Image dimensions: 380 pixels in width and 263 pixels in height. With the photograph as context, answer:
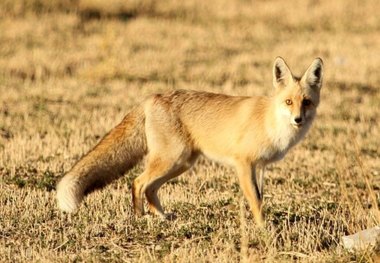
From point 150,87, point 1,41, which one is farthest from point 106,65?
point 1,41

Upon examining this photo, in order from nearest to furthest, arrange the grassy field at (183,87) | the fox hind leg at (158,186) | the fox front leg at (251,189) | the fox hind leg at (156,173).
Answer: the grassy field at (183,87) < the fox front leg at (251,189) < the fox hind leg at (156,173) < the fox hind leg at (158,186)

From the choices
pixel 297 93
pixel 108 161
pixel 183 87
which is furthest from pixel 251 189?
pixel 183 87

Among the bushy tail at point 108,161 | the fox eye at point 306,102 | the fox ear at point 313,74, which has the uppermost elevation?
the fox ear at point 313,74

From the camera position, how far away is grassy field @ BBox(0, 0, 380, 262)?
715 centimetres

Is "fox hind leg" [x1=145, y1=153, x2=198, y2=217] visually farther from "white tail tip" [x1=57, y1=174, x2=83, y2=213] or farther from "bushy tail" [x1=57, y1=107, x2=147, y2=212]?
"white tail tip" [x1=57, y1=174, x2=83, y2=213]

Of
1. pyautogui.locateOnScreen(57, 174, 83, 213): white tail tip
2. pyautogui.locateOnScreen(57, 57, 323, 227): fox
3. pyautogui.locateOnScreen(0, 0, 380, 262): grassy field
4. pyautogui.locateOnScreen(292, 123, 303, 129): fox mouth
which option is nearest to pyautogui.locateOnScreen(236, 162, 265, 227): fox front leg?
pyautogui.locateOnScreen(57, 57, 323, 227): fox

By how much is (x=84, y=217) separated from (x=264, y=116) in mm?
2144

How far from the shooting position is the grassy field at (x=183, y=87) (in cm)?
715

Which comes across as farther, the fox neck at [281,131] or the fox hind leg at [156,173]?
the fox hind leg at [156,173]

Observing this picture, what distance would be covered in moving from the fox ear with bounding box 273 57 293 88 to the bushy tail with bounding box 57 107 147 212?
4.89 ft

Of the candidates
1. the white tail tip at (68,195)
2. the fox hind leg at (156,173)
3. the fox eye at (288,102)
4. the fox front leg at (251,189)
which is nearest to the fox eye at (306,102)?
the fox eye at (288,102)

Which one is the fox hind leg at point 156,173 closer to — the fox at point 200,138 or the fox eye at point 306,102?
the fox at point 200,138

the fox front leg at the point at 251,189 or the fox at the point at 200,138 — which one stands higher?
the fox at the point at 200,138

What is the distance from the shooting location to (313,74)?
8.36 meters
